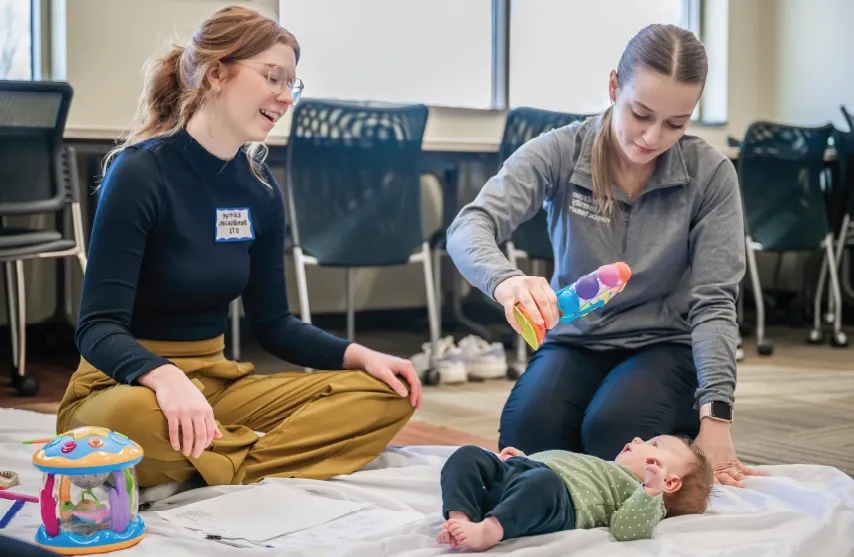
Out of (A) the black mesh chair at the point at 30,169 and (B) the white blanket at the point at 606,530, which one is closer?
(B) the white blanket at the point at 606,530

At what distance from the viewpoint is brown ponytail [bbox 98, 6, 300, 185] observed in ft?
6.20

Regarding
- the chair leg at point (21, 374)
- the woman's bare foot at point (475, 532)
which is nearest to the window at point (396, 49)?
the chair leg at point (21, 374)

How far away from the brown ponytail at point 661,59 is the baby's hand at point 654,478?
65 centimetres

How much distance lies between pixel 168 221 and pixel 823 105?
5.18 meters

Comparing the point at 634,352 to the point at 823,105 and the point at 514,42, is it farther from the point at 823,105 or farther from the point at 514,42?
the point at 823,105

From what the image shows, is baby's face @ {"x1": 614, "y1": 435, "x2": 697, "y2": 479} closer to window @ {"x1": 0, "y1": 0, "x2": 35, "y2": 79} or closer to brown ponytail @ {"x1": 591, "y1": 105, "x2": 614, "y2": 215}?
brown ponytail @ {"x1": 591, "y1": 105, "x2": 614, "y2": 215}

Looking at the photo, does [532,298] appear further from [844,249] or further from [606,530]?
[844,249]

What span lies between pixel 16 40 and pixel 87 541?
140 inches

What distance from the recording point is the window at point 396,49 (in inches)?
196

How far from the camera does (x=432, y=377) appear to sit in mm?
3721

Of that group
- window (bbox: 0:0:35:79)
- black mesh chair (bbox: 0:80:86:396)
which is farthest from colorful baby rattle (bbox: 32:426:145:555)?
window (bbox: 0:0:35:79)

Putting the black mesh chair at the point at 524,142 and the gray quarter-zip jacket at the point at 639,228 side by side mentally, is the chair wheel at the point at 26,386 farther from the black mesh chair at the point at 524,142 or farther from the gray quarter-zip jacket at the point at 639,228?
the gray quarter-zip jacket at the point at 639,228

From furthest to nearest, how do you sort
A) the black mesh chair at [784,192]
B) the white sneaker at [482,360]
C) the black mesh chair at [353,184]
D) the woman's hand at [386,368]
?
the black mesh chair at [784,192], the white sneaker at [482,360], the black mesh chair at [353,184], the woman's hand at [386,368]

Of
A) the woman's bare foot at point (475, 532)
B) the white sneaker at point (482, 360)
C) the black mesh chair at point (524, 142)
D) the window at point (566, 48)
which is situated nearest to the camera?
the woman's bare foot at point (475, 532)
